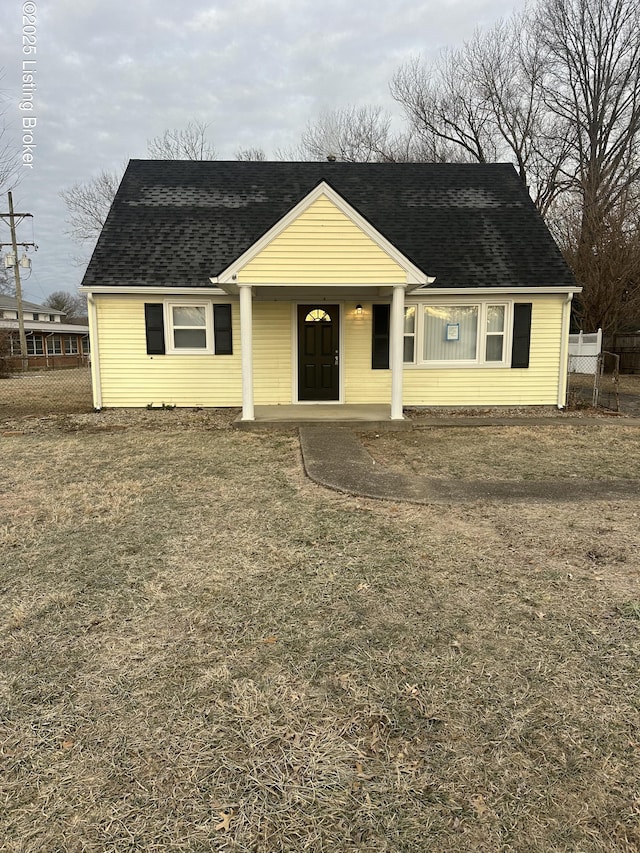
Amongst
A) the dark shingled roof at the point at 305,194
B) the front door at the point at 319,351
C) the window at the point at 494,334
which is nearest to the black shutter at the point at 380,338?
the front door at the point at 319,351

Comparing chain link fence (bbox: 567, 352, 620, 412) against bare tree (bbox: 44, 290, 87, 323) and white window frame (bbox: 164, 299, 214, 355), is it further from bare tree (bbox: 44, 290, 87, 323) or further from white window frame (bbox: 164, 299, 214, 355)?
bare tree (bbox: 44, 290, 87, 323)

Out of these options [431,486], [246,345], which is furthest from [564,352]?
[431,486]

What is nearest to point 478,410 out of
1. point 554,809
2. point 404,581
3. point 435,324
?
point 435,324

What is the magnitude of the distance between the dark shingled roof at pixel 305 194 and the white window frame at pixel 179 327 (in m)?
0.44

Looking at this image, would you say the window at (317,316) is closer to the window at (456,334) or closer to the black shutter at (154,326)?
the window at (456,334)

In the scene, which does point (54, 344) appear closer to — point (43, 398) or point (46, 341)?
point (46, 341)

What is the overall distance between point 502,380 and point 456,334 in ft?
4.84

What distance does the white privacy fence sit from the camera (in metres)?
19.3

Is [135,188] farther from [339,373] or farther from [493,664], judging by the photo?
[493,664]

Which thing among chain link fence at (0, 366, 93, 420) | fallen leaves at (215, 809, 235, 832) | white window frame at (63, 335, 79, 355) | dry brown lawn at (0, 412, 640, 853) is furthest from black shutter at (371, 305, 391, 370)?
white window frame at (63, 335, 79, 355)

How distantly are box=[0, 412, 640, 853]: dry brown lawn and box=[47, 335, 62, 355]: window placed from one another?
37.5m

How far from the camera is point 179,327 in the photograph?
11297mm

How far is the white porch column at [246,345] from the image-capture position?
9.37m

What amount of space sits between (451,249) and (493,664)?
10.8 metres
